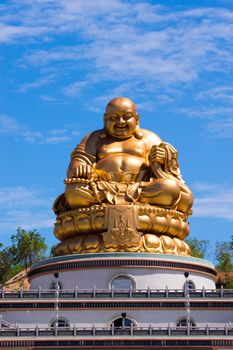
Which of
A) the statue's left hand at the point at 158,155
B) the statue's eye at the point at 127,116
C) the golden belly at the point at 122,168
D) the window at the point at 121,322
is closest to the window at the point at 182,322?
the window at the point at 121,322

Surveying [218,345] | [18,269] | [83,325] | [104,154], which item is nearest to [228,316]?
[218,345]

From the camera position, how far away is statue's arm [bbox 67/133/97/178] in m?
43.8

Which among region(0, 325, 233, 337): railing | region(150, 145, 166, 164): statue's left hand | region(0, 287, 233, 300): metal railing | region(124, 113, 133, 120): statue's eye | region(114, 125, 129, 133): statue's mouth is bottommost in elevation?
region(0, 325, 233, 337): railing

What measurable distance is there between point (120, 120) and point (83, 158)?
8.00 ft

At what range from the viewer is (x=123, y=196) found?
1690 inches

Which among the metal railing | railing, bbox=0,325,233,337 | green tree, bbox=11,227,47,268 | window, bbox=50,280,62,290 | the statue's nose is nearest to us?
railing, bbox=0,325,233,337

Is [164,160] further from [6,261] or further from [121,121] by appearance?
[6,261]

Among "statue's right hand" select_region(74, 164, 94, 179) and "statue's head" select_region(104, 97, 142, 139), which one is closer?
"statue's right hand" select_region(74, 164, 94, 179)

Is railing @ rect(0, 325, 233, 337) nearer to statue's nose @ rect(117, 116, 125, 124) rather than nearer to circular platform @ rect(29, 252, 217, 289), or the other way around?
circular platform @ rect(29, 252, 217, 289)

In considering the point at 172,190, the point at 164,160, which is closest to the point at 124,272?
the point at 172,190

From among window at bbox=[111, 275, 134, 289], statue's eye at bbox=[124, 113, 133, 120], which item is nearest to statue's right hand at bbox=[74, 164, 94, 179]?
statue's eye at bbox=[124, 113, 133, 120]

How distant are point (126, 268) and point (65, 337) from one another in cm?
570

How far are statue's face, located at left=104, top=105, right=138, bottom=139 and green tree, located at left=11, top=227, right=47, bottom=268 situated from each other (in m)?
22.9

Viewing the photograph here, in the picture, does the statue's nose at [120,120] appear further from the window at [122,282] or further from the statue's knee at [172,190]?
the window at [122,282]
